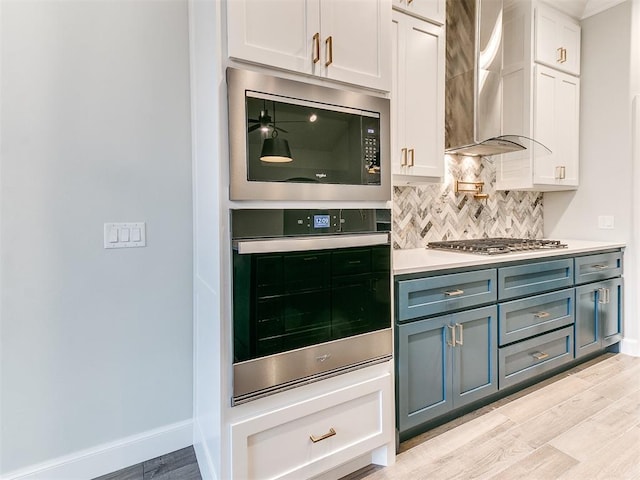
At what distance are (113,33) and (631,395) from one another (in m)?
3.61

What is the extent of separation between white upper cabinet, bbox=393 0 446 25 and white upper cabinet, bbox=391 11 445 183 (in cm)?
3

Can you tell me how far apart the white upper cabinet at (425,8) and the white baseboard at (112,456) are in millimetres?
2614

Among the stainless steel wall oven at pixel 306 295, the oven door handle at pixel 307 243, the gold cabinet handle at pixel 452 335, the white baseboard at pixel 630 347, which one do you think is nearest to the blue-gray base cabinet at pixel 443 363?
the gold cabinet handle at pixel 452 335

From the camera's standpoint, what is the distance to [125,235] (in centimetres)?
172

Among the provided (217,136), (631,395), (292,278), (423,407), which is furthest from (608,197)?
(217,136)

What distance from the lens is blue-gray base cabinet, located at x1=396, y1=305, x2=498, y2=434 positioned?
1820 millimetres

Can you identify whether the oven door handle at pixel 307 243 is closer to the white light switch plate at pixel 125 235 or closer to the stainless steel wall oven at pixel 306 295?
the stainless steel wall oven at pixel 306 295

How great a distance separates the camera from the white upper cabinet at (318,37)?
1.31 m

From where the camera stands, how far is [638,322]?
2.99m

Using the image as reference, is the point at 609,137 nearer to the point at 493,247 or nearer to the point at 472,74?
the point at 472,74


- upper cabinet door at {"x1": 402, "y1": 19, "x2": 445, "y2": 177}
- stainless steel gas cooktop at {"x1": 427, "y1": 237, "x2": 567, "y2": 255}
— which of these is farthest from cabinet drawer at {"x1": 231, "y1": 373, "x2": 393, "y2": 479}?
upper cabinet door at {"x1": 402, "y1": 19, "x2": 445, "y2": 177}

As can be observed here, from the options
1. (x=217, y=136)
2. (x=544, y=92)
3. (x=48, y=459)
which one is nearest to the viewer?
(x=217, y=136)

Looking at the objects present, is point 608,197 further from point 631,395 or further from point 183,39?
point 183,39

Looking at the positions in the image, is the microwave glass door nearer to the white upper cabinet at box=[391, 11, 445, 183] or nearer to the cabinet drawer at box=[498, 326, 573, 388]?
the white upper cabinet at box=[391, 11, 445, 183]
